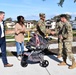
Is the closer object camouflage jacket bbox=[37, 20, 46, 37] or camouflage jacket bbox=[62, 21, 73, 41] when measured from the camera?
camouflage jacket bbox=[62, 21, 73, 41]

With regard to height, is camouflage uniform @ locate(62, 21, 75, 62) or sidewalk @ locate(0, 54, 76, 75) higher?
camouflage uniform @ locate(62, 21, 75, 62)

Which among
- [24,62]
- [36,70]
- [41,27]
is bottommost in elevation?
[36,70]

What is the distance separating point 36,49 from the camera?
27.5ft

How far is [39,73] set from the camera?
7805mm

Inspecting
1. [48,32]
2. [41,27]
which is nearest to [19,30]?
[41,27]

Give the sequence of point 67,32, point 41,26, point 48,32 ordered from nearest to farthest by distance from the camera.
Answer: point 67,32 → point 48,32 → point 41,26

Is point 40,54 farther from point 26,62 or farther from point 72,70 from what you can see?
point 72,70

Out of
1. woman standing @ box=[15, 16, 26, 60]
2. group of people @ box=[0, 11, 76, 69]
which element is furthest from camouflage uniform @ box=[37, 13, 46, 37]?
woman standing @ box=[15, 16, 26, 60]

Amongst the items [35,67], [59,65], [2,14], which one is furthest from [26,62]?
[2,14]

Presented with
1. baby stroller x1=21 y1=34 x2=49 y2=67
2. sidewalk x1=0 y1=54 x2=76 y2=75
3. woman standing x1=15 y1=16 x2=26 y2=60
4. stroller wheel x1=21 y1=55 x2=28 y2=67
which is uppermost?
woman standing x1=15 y1=16 x2=26 y2=60

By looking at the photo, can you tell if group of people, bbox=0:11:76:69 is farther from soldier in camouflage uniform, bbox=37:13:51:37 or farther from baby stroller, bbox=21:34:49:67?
baby stroller, bbox=21:34:49:67

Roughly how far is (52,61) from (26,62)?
3.80 ft

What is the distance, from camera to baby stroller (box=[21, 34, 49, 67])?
8.32 meters

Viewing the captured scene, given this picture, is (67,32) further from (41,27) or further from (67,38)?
(41,27)
